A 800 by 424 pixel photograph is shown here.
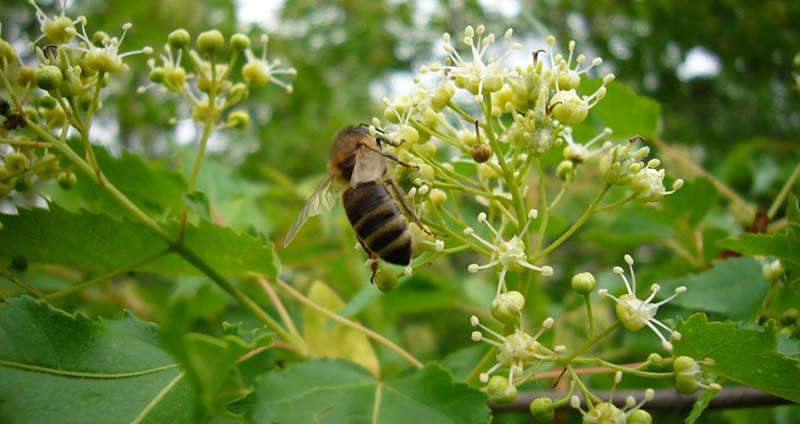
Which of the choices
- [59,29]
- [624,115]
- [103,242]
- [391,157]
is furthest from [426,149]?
[624,115]

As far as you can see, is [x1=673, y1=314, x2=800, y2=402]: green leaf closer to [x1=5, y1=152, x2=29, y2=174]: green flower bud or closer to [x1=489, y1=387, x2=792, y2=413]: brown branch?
[x1=489, y1=387, x2=792, y2=413]: brown branch

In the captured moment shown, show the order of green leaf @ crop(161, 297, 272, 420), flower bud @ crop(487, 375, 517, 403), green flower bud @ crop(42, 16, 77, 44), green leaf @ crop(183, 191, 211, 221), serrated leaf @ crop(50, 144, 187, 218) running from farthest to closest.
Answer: serrated leaf @ crop(50, 144, 187, 218) < green leaf @ crop(183, 191, 211, 221) < green flower bud @ crop(42, 16, 77, 44) < flower bud @ crop(487, 375, 517, 403) < green leaf @ crop(161, 297, 272, 420)

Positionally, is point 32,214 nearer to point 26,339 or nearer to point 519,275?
point 26,339

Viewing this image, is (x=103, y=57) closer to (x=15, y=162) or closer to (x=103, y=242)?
(x=15, y=162)

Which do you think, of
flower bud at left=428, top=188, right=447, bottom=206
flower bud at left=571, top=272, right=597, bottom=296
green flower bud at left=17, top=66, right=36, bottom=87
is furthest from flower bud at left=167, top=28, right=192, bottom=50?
flower bud at left=571, top=272, right=597, bottom=296

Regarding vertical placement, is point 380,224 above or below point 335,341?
above
